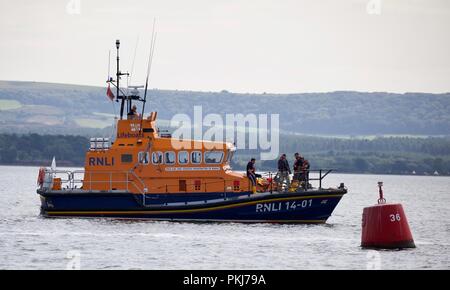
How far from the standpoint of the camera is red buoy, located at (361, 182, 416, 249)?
81.9 feet

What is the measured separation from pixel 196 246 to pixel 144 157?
6.27 m

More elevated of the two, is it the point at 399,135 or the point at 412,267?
the point at 399,135

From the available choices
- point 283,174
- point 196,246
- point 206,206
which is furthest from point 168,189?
point 196,246

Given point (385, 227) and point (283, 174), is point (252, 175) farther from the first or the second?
point (385, 227)

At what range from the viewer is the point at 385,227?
25359 millimetres

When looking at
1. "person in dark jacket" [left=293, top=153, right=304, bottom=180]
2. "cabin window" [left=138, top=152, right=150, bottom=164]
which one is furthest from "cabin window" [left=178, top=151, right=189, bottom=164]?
"person in dark jacket" [left=293, top=153, right=304, bottom=180]

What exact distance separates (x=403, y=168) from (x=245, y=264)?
124045mm

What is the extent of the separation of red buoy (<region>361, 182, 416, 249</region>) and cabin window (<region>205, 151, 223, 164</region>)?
784 centimetres

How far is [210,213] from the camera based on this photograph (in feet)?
106

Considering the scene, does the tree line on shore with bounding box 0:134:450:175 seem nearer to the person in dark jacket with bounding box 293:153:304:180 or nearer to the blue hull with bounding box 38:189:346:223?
the person in dark jacket with bounding box 293:153:304:180

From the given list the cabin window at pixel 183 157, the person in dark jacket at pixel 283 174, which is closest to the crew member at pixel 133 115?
the cabin window at pixel 183 157

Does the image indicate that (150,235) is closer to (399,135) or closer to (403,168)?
(403,168)
